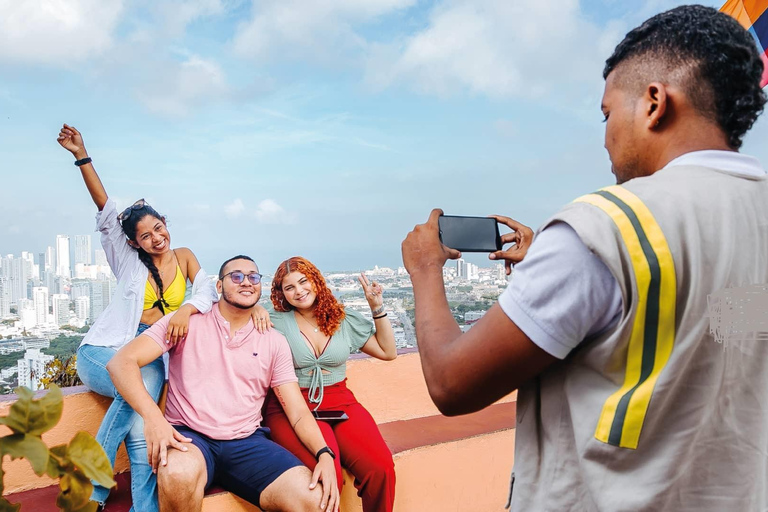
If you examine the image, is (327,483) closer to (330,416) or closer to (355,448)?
(355,448)

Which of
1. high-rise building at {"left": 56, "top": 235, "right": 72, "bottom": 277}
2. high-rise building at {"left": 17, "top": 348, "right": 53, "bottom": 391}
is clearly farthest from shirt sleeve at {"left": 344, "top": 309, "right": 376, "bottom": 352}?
high-rise building at {"left": 56, "top": 235, "right": 72, "bottom": 277}

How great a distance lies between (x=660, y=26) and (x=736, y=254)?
0.39 m

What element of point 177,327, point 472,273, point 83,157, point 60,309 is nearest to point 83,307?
point 60,309

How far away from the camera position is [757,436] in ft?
2.68

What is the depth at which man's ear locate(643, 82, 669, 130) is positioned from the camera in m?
0.91

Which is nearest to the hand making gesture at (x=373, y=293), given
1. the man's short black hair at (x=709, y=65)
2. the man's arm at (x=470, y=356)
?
the man's arm at (x=470, y=356)

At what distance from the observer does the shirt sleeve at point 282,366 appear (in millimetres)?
3193

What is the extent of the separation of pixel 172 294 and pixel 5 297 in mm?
4546

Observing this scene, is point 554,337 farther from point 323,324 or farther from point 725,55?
point 323,324

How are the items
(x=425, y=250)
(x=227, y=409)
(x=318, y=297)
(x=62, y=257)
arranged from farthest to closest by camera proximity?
(x=62, y=257) < (x=318, y=297) < (x=227, y=409) < (x=425, y=250)

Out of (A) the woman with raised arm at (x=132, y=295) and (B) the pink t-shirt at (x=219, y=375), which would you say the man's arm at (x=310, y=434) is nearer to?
(B) the pink t-shirt at (x=219, y=375)

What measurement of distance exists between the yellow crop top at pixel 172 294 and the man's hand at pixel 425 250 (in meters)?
2.69

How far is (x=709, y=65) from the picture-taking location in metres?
0.90

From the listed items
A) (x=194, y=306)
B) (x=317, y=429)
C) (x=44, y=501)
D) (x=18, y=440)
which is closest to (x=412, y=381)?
(x=317, y=429)
